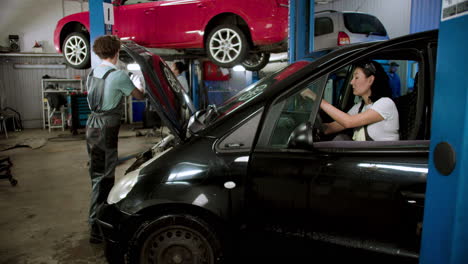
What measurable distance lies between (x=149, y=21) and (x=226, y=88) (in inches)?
175

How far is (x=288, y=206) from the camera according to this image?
1695 millimetres

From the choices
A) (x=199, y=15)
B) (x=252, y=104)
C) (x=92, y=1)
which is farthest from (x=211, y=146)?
(x=199, y=15)

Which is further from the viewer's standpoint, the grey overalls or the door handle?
the grey overalls

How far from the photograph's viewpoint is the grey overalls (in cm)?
267

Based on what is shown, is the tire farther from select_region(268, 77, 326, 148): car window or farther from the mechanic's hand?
select_region(268, 77, 326, 148): car window

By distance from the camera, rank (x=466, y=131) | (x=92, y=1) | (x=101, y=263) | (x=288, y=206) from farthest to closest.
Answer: (x=92, y=1) < (x=101, y=263) < (x=288, y=206) < (x=466, y=131)

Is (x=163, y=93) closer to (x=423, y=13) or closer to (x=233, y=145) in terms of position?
(x=233, y=145)

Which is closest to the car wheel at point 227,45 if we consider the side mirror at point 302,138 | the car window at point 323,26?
the car window at point 323,26

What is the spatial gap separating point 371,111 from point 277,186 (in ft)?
2.68

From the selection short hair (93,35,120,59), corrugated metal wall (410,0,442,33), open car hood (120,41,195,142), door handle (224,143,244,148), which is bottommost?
door handle (224,143,244,148)

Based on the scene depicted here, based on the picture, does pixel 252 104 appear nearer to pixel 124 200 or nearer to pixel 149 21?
pixel 124 200

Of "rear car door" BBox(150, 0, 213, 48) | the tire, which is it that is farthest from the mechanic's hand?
the tire

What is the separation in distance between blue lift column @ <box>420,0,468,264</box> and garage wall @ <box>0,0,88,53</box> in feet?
43.7

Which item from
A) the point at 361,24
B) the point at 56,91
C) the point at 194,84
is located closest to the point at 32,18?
the point at 56,91
